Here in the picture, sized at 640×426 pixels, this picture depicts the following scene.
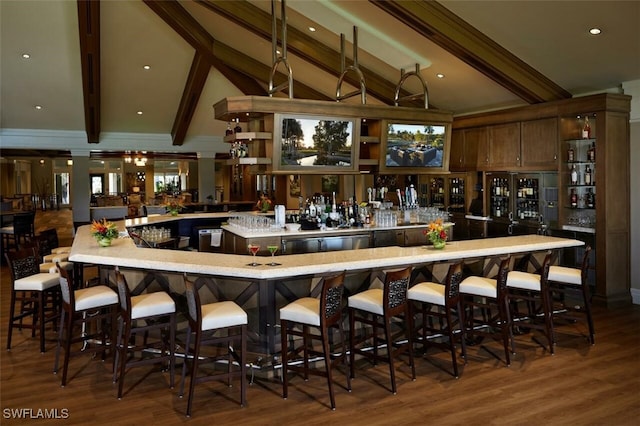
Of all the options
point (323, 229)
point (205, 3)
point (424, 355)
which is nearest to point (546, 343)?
point (424, 355)

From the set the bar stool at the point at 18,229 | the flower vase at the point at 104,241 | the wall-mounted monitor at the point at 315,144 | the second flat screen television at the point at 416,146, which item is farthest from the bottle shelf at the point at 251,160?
the bar stool at the point at 18,229

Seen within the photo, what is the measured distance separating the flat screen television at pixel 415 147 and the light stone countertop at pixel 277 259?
2186mm

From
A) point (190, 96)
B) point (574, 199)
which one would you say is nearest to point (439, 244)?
point (574, 199)

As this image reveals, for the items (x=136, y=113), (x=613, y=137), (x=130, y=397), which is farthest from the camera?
(x=136, y=113)

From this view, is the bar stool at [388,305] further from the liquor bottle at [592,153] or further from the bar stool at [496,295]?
the liquor bottle at [592,153]

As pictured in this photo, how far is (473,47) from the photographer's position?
6328 millimetres

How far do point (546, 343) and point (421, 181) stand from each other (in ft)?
17.6

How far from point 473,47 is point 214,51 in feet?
18.6

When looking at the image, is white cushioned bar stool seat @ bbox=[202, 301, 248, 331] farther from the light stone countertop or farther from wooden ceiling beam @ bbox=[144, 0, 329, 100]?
wooden ceiling beam @ bbox=[144, 0, 329, 100]

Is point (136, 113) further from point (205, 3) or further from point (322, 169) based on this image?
point (322, 169)

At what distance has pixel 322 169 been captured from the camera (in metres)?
6.93

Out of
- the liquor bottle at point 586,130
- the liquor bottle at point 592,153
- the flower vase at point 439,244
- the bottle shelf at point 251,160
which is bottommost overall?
the flower vase at point 439,244

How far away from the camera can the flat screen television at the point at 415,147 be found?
730 centimetres

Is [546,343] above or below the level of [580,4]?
below
